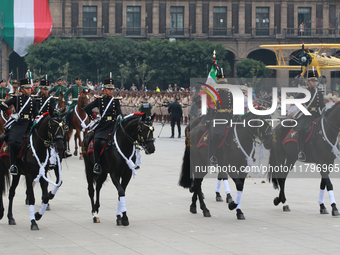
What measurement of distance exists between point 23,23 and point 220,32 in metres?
21.8

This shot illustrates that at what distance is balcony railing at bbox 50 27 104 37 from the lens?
66.3 metres

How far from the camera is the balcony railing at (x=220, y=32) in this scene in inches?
2675

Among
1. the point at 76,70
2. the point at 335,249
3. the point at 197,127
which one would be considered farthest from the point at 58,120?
the point at 76,70

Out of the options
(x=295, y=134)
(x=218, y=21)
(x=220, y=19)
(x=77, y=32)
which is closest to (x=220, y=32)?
(x=218, y=21)

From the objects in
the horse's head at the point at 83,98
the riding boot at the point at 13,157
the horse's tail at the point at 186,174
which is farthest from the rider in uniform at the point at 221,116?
the horse's head at the point at 83,98

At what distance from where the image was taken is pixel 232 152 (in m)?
10.3

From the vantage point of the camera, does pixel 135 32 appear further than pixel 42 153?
Yes

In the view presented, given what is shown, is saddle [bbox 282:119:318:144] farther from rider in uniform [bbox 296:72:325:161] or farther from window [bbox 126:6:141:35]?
window [bbox 126:6:141:35]

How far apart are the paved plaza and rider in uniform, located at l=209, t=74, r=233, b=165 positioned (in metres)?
1.11

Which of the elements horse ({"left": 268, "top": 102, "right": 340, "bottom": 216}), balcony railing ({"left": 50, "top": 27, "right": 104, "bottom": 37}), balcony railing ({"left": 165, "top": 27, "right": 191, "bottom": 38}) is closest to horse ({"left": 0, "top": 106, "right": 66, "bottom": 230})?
horse ({"left": 268, "top": 102, "right": 340, "bottom": 216})

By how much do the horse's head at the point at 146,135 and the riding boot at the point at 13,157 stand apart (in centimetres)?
197

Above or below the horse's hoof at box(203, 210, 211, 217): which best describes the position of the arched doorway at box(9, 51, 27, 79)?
above

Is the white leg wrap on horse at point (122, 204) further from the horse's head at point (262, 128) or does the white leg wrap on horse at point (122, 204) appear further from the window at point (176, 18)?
the window at point (176, 18)

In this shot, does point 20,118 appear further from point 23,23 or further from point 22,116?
point 23,23
